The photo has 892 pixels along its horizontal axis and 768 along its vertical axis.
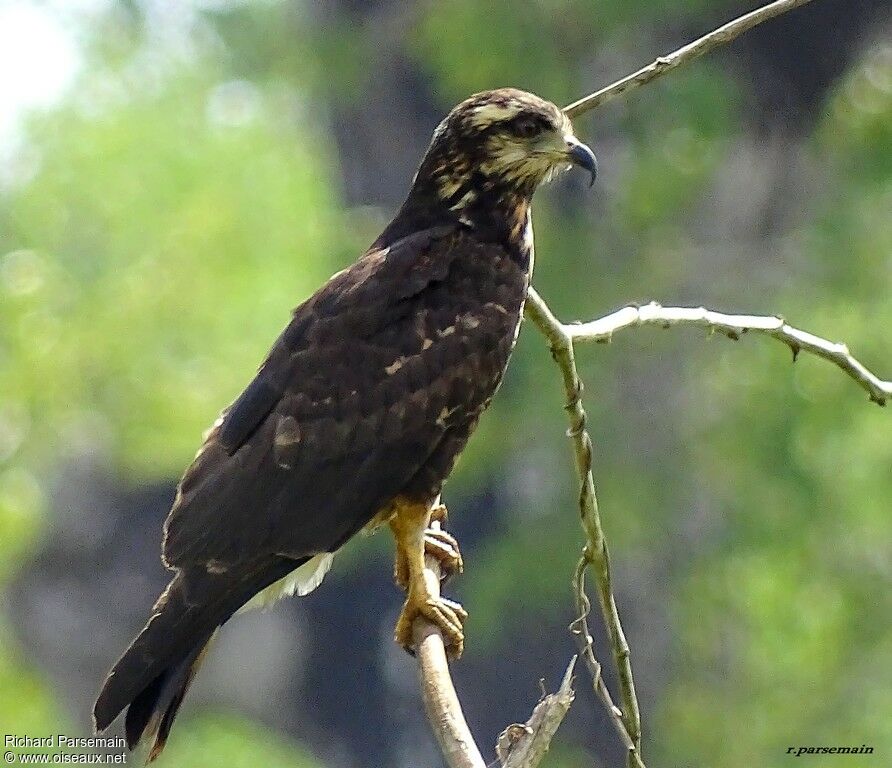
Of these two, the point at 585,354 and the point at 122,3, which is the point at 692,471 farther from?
the point at 122,3

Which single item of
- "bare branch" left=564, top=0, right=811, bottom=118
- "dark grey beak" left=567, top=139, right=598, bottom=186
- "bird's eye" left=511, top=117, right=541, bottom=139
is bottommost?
"bare branch" left=564, top=0, right=811, bottom=118

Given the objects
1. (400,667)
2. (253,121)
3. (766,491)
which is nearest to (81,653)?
(400,667)

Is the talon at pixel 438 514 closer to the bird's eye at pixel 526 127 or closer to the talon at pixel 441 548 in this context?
the talon at pixel 441 548

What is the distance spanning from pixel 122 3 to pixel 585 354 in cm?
638

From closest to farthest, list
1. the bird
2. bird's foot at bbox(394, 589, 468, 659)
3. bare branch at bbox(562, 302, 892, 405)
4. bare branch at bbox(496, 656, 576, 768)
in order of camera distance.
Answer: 1. bare branch at bbox(496, 656, 576, 768)
2. bare branch at bbox(562, 302, 892, 405)
3. the bird
4. bird's foot at bbox(394, 589, 468, 659)

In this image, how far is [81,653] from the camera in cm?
1677

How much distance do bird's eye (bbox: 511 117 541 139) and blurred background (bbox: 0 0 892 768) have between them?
24.8 feet

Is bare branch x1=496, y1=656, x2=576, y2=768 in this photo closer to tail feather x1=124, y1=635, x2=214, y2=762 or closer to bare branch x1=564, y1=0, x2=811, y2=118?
tail feather x1=124, y1=635, x2=214, y2=762

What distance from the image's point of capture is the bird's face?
4762mm

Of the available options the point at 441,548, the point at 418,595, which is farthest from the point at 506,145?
the point at 418,595

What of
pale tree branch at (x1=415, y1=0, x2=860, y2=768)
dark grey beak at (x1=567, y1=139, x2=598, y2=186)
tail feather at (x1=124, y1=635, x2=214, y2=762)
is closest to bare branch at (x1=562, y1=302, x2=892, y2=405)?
pale tree branch at (x1=415, y1=0, x2=860, y2=768)

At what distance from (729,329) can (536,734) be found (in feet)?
3.44

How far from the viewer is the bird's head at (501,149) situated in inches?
187

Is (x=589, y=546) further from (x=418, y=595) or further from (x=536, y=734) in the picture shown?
(x=418, y=595)
